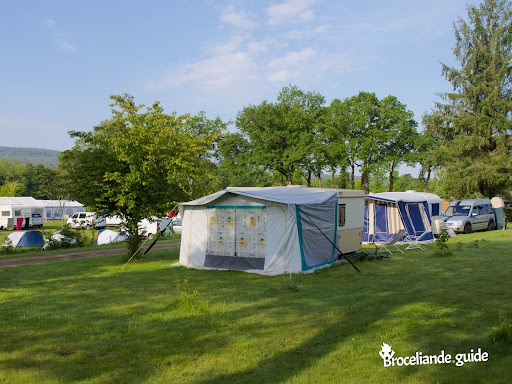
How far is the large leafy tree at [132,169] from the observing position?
40.2 ft

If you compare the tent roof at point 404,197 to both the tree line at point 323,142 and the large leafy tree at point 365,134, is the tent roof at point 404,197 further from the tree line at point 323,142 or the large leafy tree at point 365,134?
the large leafy tree at point 365,134

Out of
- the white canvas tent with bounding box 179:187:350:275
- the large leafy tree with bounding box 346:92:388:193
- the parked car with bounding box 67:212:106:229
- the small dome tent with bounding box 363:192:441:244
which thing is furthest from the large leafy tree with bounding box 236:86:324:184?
the white canvas tent with bounding box 179:187:350:275

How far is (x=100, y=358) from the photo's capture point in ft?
15.9

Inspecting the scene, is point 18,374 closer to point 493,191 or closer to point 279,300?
point 279,300

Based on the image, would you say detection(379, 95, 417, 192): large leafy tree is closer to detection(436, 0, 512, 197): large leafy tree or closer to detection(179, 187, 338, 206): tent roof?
detection(436, 0, 512, 197): large leafy tree

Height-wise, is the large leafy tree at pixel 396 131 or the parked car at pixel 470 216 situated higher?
the large leafy tree at pixel 396 131

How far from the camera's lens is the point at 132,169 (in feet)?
39.8

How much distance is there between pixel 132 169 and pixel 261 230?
3.98 m

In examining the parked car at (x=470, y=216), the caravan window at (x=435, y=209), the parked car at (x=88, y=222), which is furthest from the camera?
the parked car at (x=470, y=216)

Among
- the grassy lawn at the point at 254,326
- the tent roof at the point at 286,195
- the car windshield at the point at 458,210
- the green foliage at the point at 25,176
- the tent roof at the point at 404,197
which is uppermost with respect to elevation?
the green foliage at the point at 25,176

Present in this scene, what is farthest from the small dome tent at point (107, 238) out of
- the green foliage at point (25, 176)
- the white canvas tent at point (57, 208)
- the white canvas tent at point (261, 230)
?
the green foliage at point (25, 176)

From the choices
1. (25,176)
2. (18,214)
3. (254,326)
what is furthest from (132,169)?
(25,176)

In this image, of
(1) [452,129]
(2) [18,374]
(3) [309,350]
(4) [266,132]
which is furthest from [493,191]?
(2) [18,374]

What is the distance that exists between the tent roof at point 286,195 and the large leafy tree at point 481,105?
2451cm
